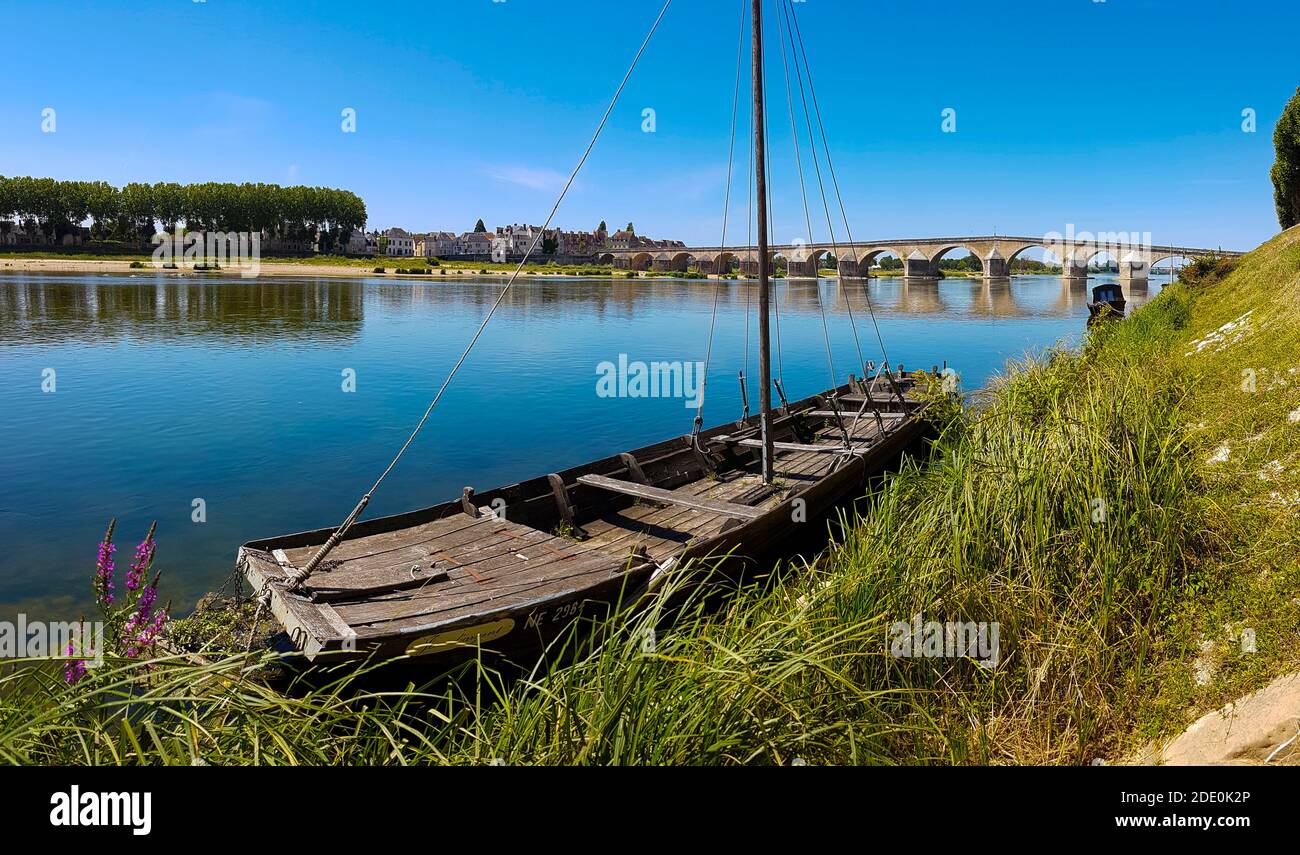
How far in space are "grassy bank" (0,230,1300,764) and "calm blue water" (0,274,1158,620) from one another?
25.6ft

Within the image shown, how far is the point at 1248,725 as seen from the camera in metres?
3.91

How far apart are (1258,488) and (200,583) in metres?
13.0

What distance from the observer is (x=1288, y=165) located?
2702 cm

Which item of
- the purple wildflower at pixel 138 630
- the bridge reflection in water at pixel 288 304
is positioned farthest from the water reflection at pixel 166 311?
the purple wildflower at pixel 138 630

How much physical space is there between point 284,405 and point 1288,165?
124 feet

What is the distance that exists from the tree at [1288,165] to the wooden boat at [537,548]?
26.0m

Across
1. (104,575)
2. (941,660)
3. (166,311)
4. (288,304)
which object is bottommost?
(941,660)

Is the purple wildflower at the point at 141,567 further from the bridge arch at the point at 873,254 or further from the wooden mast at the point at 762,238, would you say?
the bridge arch at the point at 873,254

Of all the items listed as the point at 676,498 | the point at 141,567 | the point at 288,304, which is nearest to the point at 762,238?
the point at 676,498

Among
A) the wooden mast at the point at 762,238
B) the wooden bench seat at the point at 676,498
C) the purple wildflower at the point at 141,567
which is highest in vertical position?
the wooden mast at the point at 762,238

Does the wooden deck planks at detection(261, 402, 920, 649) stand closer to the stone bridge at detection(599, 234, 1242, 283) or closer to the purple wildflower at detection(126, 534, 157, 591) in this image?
the purple wildflower at detection(126, 534, 157, 591)

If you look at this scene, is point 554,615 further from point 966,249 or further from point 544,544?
point 966,249

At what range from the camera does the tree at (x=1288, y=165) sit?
2595 cm

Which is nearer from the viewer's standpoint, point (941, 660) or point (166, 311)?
point (941, 660)
